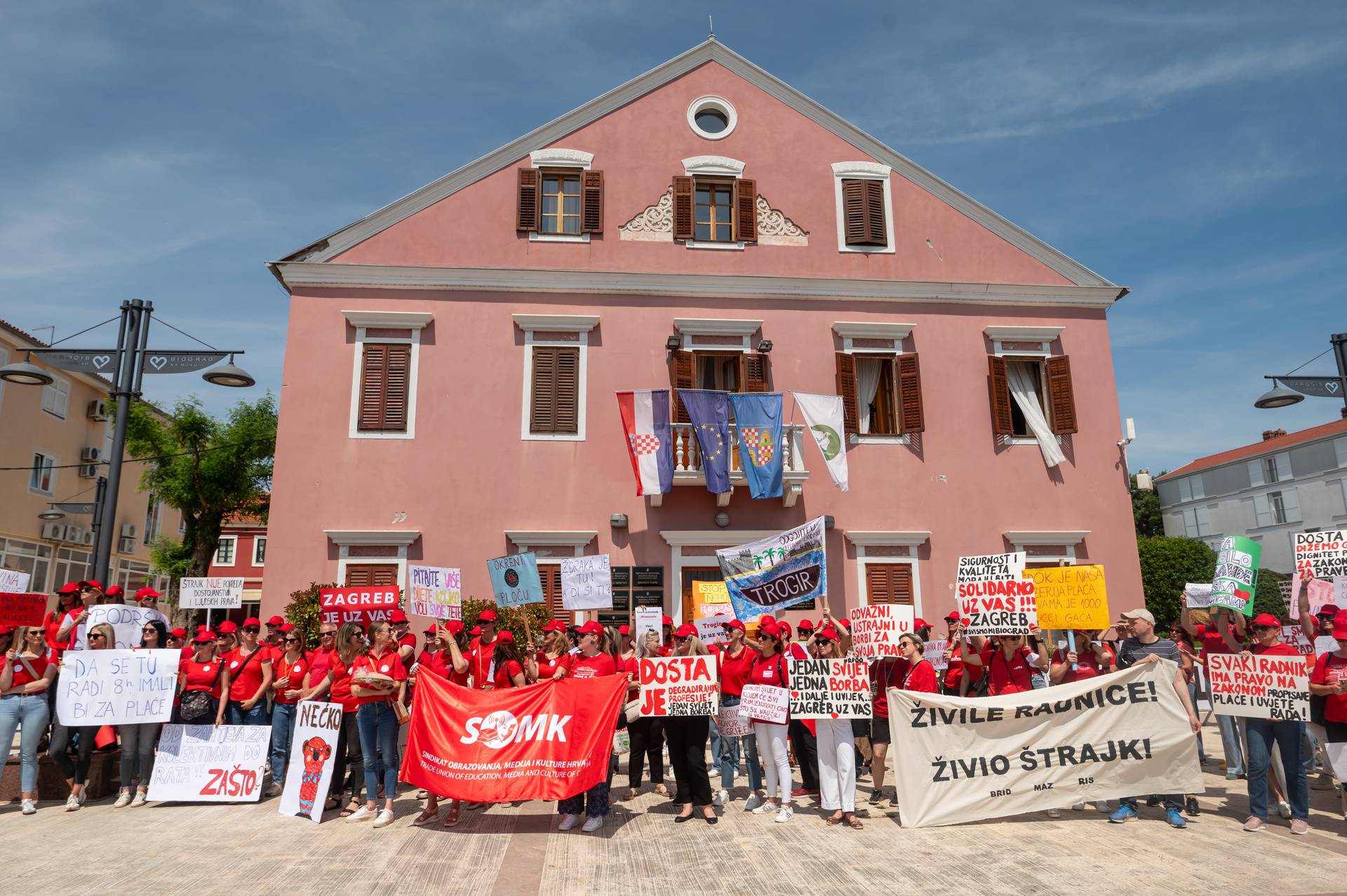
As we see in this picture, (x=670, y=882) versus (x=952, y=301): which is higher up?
(x=952, y=301)

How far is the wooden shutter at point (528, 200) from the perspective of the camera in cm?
1688

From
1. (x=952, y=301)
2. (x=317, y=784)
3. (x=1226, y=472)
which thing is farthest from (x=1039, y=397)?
(x=1226, y=472)

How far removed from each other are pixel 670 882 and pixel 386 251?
45.0ft

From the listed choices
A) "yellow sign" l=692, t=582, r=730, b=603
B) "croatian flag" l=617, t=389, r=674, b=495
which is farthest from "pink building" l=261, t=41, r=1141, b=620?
"yellow sign" l=692, t=582, r=730, b=603

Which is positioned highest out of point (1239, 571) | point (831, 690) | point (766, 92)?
point (766, 92)

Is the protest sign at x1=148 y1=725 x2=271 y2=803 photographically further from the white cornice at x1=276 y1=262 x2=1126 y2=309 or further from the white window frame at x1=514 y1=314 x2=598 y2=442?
the white cornice at x1=276 y1=262 x2=1126 y2=309

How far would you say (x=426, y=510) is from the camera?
15570 mm

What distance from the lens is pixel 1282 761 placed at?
7754mm

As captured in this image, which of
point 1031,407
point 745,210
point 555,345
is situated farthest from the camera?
point 745,210

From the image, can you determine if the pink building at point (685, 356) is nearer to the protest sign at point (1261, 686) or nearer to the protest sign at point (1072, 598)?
the protest sign at point (1072, 598)

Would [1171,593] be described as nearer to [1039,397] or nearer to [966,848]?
[1039,397]

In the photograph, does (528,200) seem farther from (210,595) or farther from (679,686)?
(679,686)

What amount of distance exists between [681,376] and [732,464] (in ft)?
6.81

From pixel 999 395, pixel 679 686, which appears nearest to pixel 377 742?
pixel 679 686
